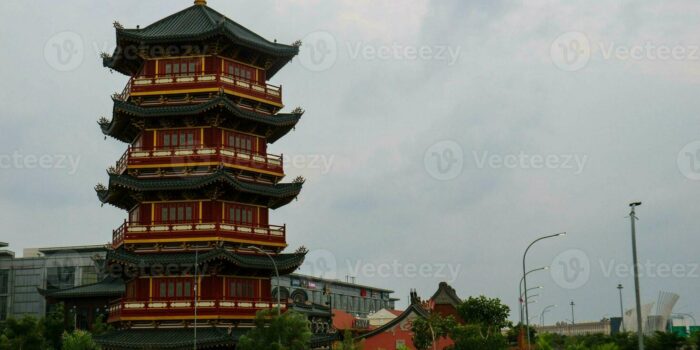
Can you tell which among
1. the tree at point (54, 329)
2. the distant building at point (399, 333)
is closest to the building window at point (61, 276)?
the tree at point (54, 329)

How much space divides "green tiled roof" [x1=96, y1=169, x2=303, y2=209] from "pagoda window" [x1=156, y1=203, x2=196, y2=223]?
1778mm

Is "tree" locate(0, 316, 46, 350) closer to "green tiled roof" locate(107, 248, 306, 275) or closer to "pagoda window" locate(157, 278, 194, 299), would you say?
"green tiled roof" locate(107, 248, 306, 275)

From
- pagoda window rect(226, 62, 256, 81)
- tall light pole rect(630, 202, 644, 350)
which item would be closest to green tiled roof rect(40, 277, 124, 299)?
pagoda window rect(226, 62, 256, 81)

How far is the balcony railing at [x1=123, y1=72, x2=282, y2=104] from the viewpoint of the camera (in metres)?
59.5

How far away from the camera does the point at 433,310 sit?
91062 mm

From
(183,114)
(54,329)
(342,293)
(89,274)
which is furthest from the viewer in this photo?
(342,293)

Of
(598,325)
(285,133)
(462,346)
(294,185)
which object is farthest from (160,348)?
(598,325)

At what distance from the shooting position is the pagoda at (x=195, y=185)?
2189 inches

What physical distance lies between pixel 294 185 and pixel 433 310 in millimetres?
35715

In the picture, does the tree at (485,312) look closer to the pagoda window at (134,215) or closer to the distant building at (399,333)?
the distant building at (399,333)

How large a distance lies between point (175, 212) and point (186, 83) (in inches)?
379

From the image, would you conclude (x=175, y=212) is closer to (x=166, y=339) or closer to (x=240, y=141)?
(x=240, y=141)

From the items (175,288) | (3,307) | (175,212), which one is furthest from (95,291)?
(3,307)

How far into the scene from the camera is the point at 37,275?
101938 millimetres
